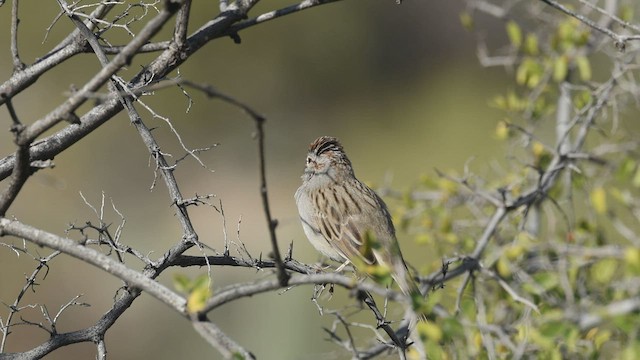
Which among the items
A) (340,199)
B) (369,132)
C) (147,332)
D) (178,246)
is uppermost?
(369,132)

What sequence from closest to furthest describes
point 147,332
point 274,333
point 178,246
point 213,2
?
1. point 178,246
2. point 274,333
3. point 147,332
4. point 213,2

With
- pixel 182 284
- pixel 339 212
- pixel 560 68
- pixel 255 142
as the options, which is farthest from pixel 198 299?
pixel 255 142

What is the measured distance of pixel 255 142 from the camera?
8609 mm

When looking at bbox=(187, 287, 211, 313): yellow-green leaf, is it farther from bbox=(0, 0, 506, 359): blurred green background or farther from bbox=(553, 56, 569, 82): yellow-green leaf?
bbox=(0, 0, 506, 359): blurred green background

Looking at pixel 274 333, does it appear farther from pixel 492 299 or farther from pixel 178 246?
pixel 178 246

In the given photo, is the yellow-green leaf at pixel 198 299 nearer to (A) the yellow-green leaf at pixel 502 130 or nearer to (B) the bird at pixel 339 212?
(B) the bird at pixel 339 212

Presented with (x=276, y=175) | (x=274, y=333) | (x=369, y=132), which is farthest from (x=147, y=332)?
(x=369, y=132)

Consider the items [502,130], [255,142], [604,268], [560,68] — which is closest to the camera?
[604,268]

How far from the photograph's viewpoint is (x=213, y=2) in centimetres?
945

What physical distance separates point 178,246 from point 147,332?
605cm

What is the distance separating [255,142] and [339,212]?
15.1ft

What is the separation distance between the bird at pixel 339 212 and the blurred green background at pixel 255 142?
3167 mm

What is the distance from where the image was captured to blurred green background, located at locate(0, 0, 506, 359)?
8.01 metres

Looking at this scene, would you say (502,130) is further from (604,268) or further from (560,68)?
(604,268)
